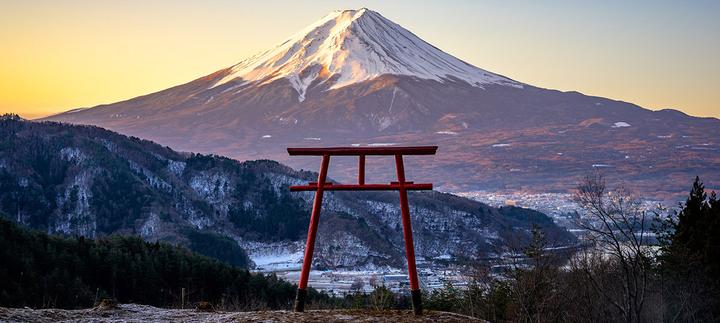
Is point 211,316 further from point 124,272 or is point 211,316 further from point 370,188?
point 124,272

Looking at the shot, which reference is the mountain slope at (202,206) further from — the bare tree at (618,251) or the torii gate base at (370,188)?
the torii gate base at (370,188)

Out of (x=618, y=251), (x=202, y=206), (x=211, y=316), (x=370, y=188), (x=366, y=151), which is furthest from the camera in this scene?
(x=202, y=206)

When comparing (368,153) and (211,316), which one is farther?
(368,153)

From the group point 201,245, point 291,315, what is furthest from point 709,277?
point 201,245

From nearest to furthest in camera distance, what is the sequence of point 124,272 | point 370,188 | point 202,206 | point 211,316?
point 211,316 < point 370,188 < point 124,272 < point 202,206

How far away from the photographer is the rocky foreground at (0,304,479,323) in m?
16.2

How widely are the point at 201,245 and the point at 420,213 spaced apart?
39967mm

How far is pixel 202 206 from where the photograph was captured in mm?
134875

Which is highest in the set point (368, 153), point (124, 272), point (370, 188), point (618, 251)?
point (368, 153)

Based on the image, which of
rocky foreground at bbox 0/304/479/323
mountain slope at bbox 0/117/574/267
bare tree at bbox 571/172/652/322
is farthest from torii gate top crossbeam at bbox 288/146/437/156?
mountain slope at bbox 0/117/574/267

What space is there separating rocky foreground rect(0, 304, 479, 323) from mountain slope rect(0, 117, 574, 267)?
9514cm

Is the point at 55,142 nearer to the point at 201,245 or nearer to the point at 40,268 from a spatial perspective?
the point at 201,245

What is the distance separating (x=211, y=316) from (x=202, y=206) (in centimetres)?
11900

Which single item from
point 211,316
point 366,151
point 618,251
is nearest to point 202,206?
point 618,251
